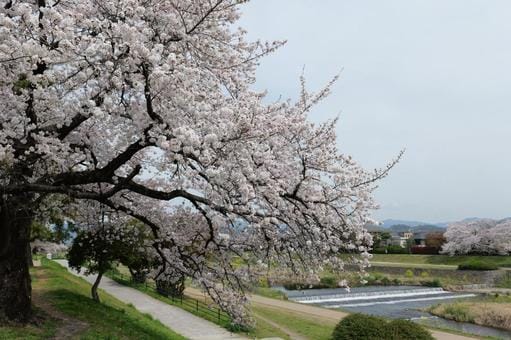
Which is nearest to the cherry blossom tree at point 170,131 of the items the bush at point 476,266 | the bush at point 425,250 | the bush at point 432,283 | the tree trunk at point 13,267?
the tree trunk at point 13,267

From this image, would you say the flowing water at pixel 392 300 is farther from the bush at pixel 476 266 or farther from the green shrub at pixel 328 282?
the bush at pixel 476 266

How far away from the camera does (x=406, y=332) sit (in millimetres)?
14844

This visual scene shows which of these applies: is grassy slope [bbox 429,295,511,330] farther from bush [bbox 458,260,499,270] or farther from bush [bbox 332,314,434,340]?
bush [bbox 458,260,499,270]

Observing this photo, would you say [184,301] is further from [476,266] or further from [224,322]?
[476,266]

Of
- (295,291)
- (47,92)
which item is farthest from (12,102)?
(295,291)

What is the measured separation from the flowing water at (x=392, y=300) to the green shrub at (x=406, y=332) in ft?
39.7

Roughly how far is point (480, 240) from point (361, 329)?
53.2 m

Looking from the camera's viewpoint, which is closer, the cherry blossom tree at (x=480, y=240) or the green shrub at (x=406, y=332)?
the green shrub at (x=406, y=332)

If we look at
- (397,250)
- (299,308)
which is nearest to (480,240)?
(397,250)

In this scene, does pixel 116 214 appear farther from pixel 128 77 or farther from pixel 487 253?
pixel 487 253

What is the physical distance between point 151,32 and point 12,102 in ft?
8.20

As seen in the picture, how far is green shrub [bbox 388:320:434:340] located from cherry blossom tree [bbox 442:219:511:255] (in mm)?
50142

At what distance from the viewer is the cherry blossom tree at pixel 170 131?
714 centimetres

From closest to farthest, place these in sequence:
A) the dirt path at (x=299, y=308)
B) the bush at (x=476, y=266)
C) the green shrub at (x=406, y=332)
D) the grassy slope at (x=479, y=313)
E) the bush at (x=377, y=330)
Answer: the green shrub at (x=406, y=332) → the bush at (x=377, y=330) → the dirt path at (x=299, y=308) → the grassy slope at (x=479, y=313) → the bush at (x=476, y=266)
